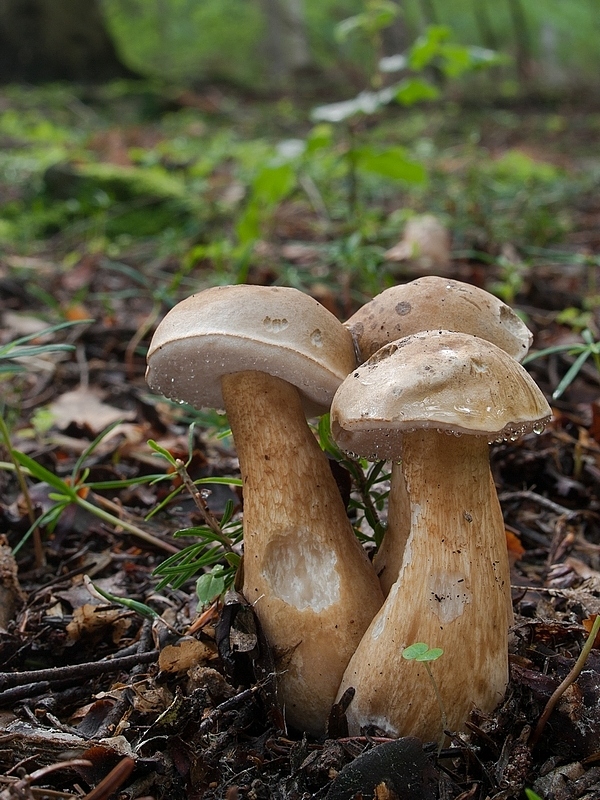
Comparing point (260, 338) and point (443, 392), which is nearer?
point (443, 392)

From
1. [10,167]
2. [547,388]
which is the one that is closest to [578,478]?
[547,388]

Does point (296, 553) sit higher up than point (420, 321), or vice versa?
point (420, 321)

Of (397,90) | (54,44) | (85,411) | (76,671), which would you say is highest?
(54,44)

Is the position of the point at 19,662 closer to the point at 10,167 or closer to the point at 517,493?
the point at 517,493

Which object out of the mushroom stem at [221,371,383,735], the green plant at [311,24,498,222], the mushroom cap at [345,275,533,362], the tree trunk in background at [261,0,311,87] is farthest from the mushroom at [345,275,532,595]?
the tree trunk in background at [261,0,311,87]

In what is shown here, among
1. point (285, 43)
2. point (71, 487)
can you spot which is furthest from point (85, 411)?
point (285, 43)

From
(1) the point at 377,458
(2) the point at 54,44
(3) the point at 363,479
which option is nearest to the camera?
(1) the point at 377,458

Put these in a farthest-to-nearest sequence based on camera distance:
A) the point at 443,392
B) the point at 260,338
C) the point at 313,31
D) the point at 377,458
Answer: the point at 313,31
the point at 377,458
the point at 260,338
the point at 443,392

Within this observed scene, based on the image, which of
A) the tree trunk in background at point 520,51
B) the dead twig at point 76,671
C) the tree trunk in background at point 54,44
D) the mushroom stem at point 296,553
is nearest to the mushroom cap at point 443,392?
the mushroom stem at point 296,553

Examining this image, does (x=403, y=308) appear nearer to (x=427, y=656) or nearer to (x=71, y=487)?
(x=427, y=656)
